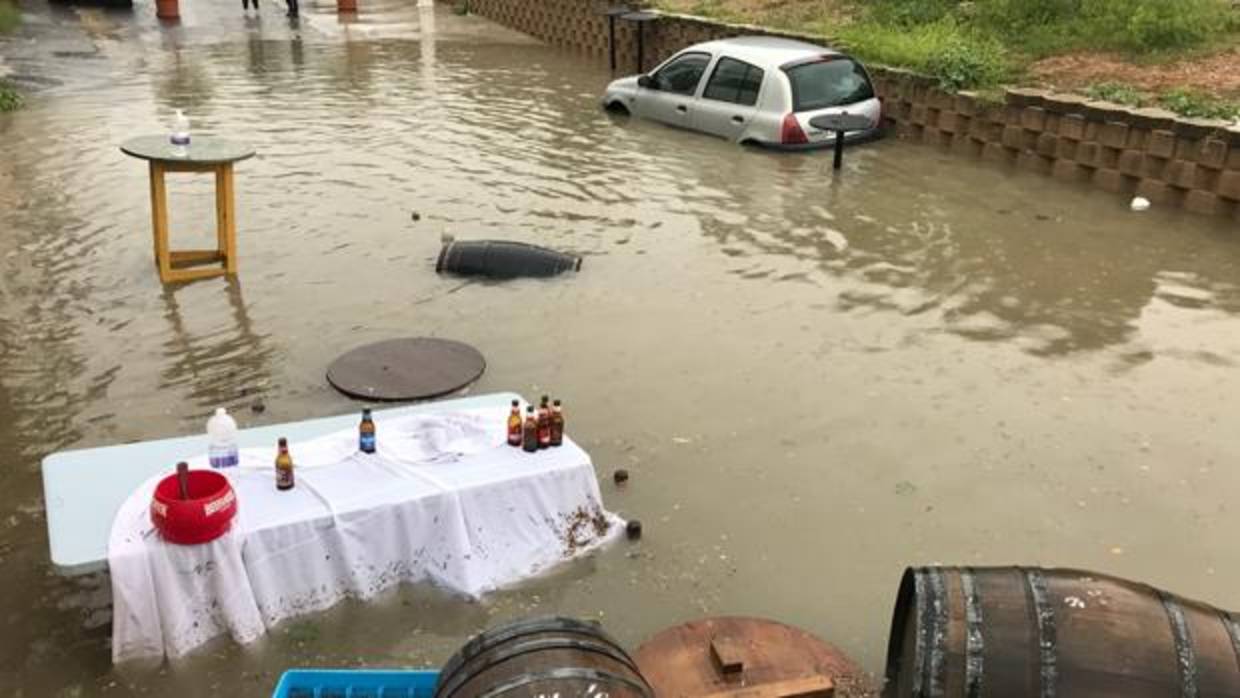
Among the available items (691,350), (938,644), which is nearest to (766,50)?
(691,350)

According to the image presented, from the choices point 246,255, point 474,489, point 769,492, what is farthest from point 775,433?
point 246,255

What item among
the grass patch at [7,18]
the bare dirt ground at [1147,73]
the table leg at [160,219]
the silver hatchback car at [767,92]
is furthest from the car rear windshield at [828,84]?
the grass patch at [7,18]

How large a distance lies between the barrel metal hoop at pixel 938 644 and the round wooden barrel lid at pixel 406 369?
373cm

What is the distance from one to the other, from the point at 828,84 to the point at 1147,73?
11.5 ft

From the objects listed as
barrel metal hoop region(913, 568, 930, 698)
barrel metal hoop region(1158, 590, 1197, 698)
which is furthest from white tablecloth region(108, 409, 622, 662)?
barrel metal hoop region(1158, 590, 1197, 698)

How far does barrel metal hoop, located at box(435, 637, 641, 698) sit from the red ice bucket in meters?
1.31

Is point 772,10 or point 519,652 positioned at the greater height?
point 772,10

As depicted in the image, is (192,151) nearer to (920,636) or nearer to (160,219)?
(160,219)

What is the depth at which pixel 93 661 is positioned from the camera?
4.17 meters

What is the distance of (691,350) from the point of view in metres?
7.20

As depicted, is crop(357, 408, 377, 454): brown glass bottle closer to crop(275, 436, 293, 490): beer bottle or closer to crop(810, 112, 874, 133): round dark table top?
crop(275, 436, 293, 490): beer bottle

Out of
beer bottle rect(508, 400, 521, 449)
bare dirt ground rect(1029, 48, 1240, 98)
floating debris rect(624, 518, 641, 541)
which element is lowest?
floating debris rect(624, 518, 641, 541)

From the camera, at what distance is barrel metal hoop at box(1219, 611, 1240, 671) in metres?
3.22

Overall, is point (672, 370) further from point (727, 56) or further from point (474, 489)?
point (727, 56)
